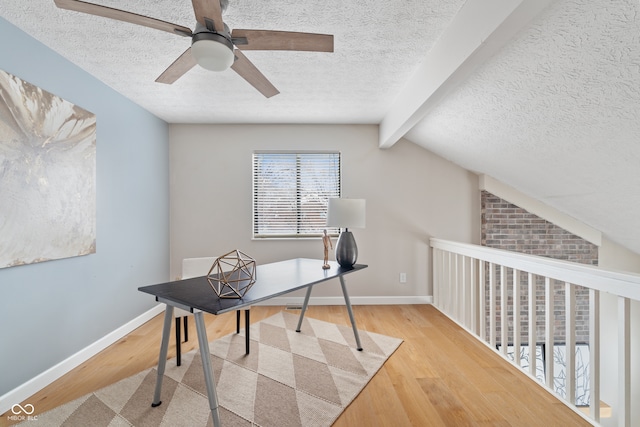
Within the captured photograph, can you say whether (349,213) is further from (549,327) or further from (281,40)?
(549,327)

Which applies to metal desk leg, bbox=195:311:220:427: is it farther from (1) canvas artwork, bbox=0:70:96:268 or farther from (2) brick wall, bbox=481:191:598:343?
(2) brick wall, bbox=481:191:598:343

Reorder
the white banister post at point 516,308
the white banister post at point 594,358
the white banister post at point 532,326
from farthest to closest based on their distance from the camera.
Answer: the white banister post at point 516,308, the white banister post at point 532,326, the white banister post at point 594,358

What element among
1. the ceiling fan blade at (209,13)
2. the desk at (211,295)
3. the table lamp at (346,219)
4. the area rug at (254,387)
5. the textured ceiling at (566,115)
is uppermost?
the ceiling fan blade at (209,13)

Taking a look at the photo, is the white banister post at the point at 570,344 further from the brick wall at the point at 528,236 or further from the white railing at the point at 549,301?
the brick wall at the point at 528,236

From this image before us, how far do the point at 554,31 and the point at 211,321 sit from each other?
348 centimetres

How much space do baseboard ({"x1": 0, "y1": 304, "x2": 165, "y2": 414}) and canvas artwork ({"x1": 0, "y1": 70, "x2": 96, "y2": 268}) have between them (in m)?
0.77

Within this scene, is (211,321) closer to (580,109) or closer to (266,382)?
(266,382)

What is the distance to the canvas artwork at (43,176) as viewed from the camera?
170 cm

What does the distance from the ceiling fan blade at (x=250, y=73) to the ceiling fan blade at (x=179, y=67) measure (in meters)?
0.23

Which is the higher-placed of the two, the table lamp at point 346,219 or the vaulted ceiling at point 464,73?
the vaulted ceiling at point 464,73

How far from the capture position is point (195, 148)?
359cm

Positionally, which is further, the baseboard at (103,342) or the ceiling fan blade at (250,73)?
the baseboard at (103,342)

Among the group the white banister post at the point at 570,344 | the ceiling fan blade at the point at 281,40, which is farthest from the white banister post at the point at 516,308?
the ceiling fan blade at the point at 281,40

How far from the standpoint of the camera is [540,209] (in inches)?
132
